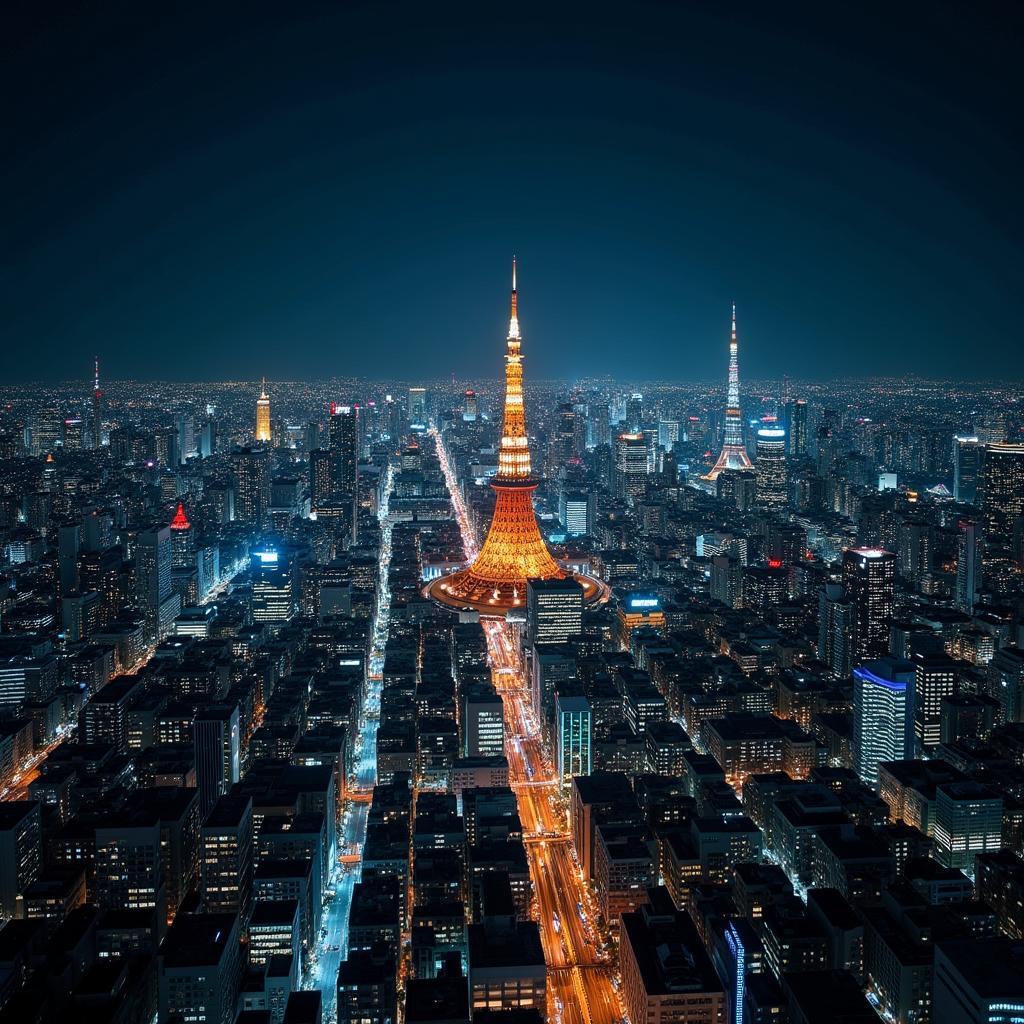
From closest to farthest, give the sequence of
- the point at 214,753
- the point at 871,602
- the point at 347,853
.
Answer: the point at 347,853, the point at 214,753, the point at 871,602

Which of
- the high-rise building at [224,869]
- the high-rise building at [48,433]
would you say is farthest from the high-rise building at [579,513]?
the high-rise building at [224,869]

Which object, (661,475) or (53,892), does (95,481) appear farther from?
(53,892)

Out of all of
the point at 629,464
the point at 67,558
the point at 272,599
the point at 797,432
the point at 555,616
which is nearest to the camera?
the point at 555,616

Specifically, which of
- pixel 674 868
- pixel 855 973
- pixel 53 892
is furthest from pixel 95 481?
pixel 855 973

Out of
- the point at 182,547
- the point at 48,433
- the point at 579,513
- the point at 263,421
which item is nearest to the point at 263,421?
the point at 263,421

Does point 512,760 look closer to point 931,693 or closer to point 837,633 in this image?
point 931,693
